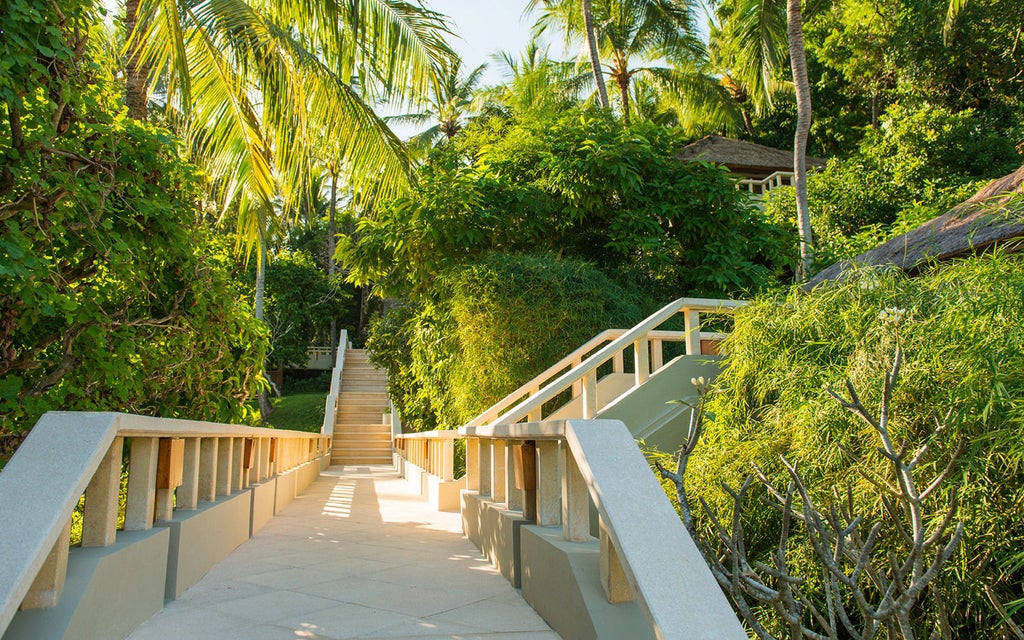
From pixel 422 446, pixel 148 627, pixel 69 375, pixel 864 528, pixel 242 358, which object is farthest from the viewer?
pixel 422 446

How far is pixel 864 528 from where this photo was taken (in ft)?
10.5

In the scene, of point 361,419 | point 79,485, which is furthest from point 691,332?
point 361,419

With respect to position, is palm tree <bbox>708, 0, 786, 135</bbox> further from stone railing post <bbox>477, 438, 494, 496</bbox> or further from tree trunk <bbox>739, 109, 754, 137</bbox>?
stone railing post <bbox>477, 438, 494, 496</bbox>

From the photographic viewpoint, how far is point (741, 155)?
75.6ft

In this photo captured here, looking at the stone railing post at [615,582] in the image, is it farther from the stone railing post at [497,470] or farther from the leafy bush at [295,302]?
the leafy bush at [295,302]

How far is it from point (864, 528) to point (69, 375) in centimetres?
403

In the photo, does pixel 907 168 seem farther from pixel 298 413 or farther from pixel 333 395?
pixel 298 413

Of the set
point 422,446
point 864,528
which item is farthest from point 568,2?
point 864,528

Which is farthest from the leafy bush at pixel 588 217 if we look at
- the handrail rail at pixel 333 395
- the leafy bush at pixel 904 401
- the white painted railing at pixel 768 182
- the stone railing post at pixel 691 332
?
the white painted railing at pixel 768 182

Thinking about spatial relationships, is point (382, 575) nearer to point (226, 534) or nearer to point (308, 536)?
point (226, 534)

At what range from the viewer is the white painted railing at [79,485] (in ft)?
6.29

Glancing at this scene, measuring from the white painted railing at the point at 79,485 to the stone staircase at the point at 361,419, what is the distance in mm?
12362

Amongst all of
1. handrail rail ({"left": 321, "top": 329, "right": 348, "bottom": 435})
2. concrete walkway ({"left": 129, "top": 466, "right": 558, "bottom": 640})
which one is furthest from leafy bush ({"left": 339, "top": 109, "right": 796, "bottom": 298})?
handrail rail ({"left": 321, "top": 329, "right": 348, "bottom": 435})

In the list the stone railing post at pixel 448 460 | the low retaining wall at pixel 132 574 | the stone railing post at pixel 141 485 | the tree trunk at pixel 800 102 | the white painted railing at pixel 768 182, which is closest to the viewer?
the low retaining wall at pixel 132 574
